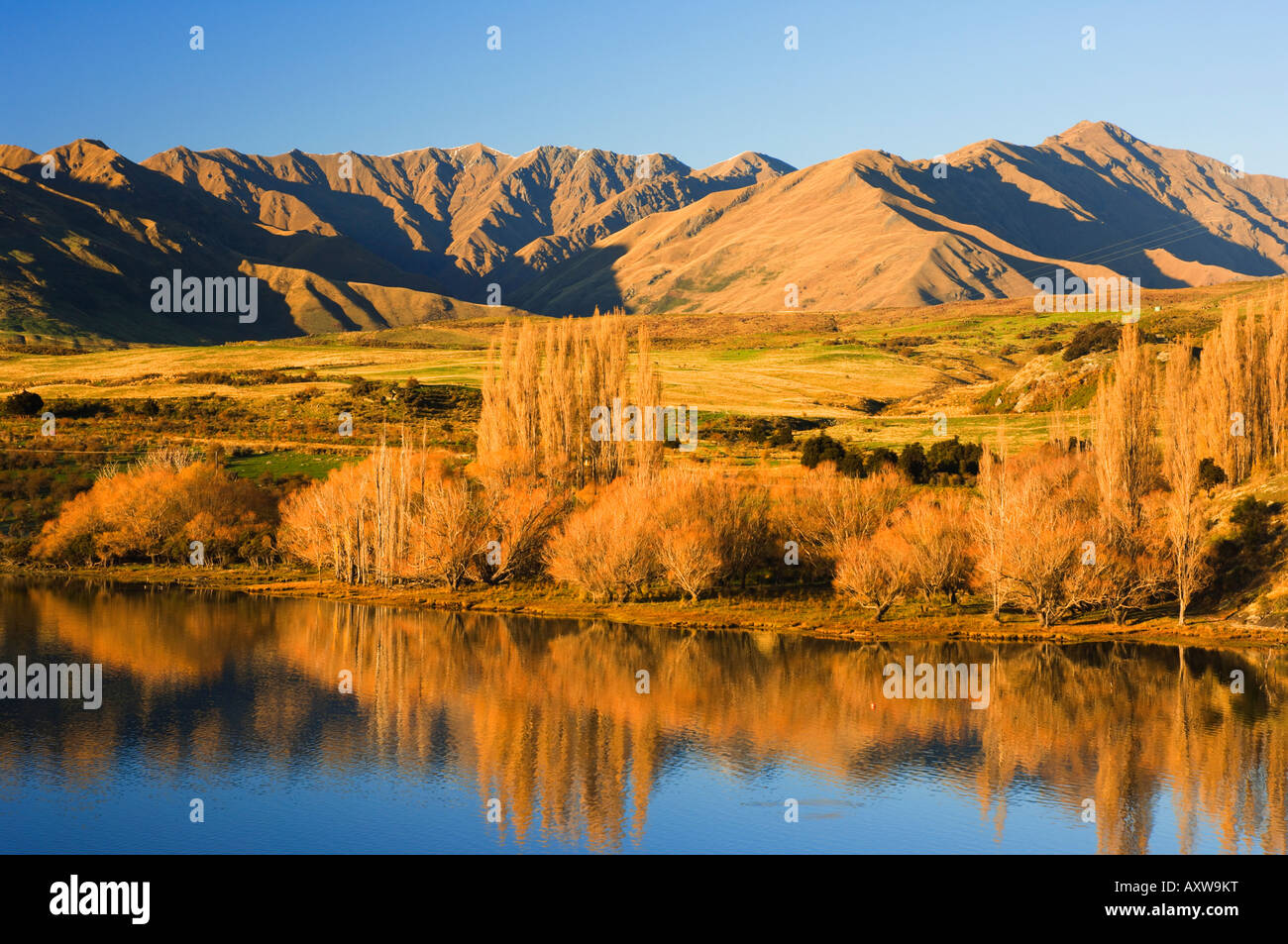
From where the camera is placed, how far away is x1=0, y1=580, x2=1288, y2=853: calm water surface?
A: 98.2 feet

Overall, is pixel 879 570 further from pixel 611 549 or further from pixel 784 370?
pixel 784 370

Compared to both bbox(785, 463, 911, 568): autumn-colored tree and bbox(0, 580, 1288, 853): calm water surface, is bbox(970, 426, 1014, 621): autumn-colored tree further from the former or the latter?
bbox(785, 463, 911, 568): autumn-colored tree

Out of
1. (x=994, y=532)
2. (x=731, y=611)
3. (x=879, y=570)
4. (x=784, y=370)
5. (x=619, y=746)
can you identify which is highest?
(x=784, y=370)

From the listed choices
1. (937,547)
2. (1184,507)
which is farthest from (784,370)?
(1184,507)

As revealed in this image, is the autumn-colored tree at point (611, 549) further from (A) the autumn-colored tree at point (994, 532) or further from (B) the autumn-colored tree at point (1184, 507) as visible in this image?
(B) the autumn-colored tree at point (1184, 507)

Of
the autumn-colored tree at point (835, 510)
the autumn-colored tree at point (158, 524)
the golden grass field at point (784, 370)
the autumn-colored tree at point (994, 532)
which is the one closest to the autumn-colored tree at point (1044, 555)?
the autumn-colored tree at point (994, 532)

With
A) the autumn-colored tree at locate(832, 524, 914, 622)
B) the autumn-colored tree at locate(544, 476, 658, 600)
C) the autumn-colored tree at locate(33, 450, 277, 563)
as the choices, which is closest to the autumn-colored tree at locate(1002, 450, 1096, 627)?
the autumn-colored tree at locate(832, 524, 914, 622)

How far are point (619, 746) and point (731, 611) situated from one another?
23.0m

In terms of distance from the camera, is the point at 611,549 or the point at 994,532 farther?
the point at 611,549

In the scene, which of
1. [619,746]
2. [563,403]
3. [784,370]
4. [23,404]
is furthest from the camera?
[784,370]

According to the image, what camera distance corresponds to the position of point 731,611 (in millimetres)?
59719

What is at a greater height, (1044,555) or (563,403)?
(563,403)

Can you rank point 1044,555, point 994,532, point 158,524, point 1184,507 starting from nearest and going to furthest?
point 1044,555 → point 1184,507 → point 994,532 → point 158,524
